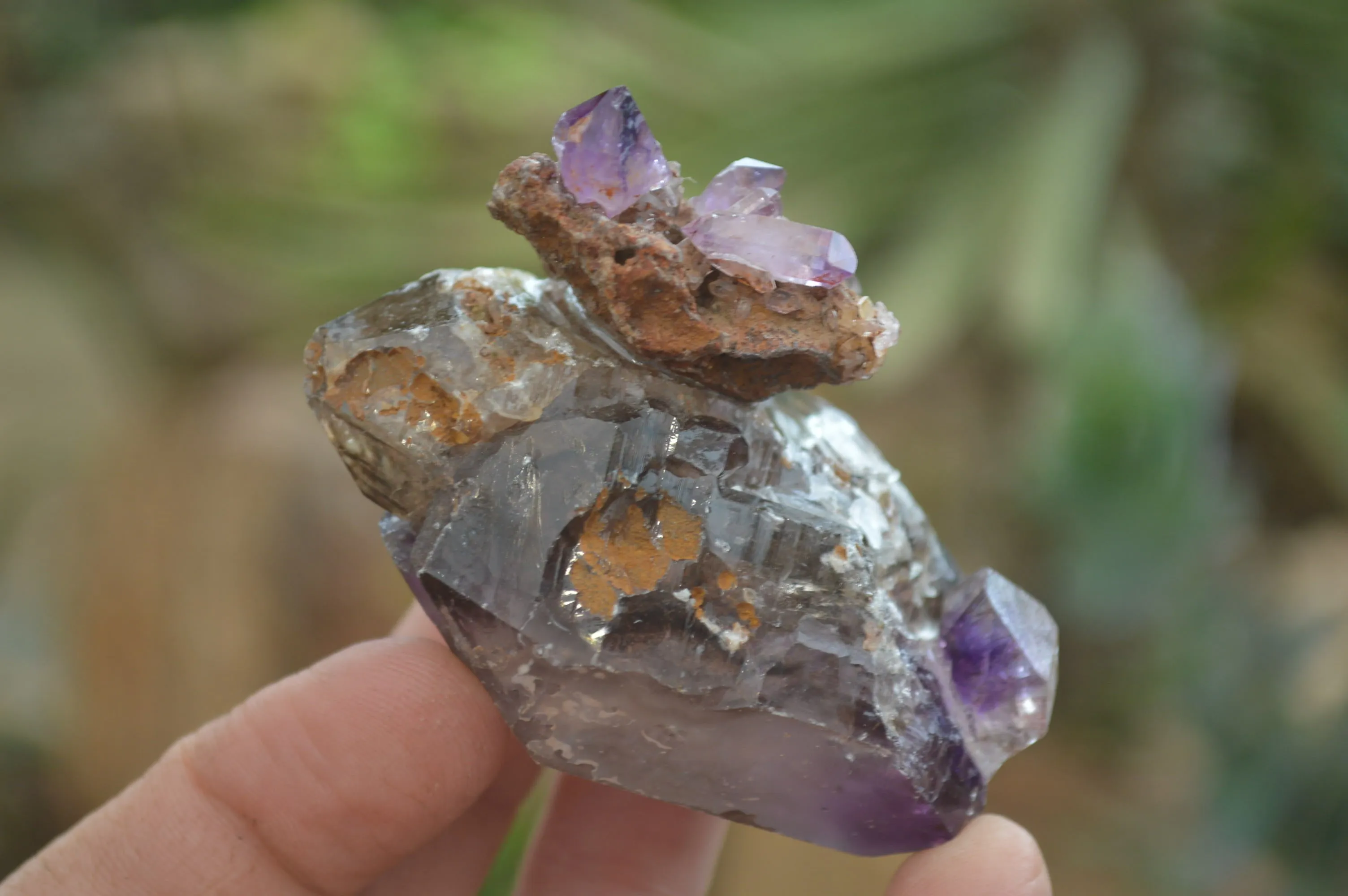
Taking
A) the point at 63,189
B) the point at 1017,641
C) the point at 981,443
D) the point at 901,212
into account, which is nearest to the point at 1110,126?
the point at 901,212

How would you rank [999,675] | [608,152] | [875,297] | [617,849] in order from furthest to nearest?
[875,297] → [617,849] → [999,675] → [608,152]

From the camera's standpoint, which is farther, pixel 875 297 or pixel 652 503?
pixel 875 297

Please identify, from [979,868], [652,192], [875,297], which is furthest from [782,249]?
[875,297]

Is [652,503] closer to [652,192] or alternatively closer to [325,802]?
[652,192]

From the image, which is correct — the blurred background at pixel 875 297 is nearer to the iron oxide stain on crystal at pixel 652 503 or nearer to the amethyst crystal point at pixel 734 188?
the iron oxide stain on crystal at pixel 652 503

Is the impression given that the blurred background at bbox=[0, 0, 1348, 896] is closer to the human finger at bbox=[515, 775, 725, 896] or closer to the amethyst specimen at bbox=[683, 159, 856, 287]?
the human finger at bbox=[515, 775, 725, 896]

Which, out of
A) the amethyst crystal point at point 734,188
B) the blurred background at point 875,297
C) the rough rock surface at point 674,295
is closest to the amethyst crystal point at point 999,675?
the rough rock surface at point 674,295

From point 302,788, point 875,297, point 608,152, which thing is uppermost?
point 608,152
